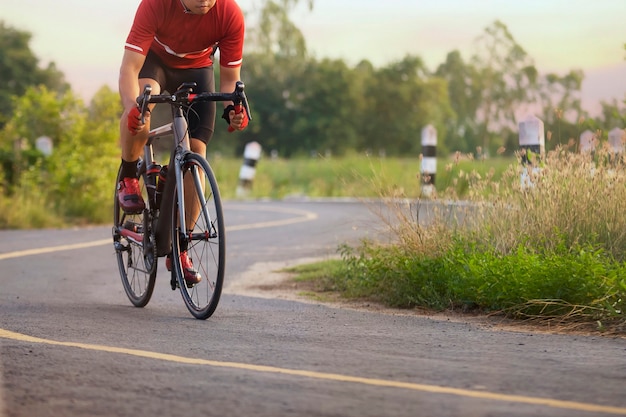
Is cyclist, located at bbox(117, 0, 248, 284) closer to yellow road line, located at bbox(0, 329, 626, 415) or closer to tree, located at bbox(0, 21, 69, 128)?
yellow road line, located at bbox(0, 329, 626, 415)

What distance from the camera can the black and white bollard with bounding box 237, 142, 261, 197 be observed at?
27.3 meters

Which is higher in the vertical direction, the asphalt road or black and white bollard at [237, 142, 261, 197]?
black and white bollard at [237, 142, 261, 197]

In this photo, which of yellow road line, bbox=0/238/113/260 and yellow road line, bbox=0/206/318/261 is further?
yellow road line, bbox=0/206/318/261

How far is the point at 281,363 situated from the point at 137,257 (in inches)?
132

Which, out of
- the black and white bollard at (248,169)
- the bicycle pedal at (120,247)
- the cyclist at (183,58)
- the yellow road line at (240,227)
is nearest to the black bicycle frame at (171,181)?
the cyclist at (183,58)

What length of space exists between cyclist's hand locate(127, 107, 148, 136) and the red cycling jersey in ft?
1.24

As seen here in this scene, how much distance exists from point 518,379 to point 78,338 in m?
2.44

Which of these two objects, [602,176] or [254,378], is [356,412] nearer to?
[254,378]

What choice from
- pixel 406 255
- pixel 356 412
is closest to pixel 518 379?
pixel 356 412

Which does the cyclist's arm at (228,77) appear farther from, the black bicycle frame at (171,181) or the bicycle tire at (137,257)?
the bicycle tire at (137,257)

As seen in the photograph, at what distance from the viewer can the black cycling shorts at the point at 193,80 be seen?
7609 millimetres

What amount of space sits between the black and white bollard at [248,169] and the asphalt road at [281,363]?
60.5ft

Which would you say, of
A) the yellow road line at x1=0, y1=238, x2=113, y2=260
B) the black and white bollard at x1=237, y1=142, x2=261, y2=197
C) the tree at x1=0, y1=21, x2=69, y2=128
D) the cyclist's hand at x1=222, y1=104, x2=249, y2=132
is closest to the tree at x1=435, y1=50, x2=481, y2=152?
the tree at x1=0, y1=21, x2=69, y2=128

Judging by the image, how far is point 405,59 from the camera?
7250 centimetres
